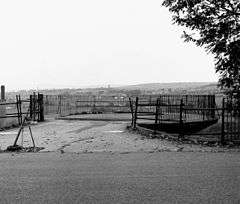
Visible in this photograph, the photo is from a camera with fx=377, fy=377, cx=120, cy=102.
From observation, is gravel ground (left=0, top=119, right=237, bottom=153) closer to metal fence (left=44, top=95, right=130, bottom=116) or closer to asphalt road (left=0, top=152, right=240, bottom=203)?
asphalt road (left=0, top=152, right=240, bottom=203)

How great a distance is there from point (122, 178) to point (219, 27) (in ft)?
62.7

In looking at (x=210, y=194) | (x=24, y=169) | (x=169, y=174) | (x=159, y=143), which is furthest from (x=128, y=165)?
(x=159, y=143)

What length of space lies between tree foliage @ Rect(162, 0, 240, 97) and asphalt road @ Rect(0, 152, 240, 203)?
1426cm

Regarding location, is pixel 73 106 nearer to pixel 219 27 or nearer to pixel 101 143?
pixel 219 27

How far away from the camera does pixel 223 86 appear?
25.5 m

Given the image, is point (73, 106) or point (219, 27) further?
point (73, 106)

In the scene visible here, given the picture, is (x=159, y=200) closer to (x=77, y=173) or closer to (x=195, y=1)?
(x=77, y=173)

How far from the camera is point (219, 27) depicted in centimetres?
2478

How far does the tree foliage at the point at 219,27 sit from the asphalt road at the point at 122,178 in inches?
561

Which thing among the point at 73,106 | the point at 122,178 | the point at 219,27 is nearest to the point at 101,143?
the point at 122,178

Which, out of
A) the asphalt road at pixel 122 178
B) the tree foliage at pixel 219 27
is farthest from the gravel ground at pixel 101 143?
the tree foliage at pixel 219 27

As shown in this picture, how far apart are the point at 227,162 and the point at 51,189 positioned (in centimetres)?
494

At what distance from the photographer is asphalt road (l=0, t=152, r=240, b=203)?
6.50 m

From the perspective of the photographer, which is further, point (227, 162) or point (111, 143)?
point (111, 143)
